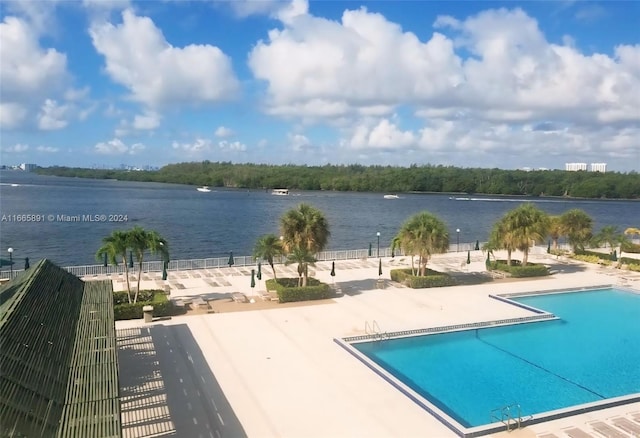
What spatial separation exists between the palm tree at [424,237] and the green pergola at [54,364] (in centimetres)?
1589

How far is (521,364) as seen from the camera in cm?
1684

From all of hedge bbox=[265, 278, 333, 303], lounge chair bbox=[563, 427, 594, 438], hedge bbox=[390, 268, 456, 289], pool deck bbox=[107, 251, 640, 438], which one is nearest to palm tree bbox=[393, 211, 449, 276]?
hedge bbox=[390, 268, 456, 289]

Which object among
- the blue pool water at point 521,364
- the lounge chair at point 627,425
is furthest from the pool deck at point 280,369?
the blue pool water at point 521,364

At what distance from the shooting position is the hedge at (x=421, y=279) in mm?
26062

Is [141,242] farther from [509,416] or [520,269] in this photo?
[520,269]

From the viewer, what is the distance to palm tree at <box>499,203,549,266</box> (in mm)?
28953

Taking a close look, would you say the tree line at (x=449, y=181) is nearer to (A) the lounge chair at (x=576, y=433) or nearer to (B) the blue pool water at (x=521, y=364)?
(B) the blue pool water at (x=521, y=364)

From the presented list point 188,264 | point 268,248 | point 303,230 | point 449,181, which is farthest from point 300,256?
point 449,181

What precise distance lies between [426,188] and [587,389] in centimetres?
13913

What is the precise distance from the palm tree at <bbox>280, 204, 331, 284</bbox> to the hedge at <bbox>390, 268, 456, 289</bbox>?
5575 millimetres

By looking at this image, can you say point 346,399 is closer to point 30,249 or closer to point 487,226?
point 30,249

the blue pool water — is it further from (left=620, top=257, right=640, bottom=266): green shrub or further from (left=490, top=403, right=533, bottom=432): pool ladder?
(left=620, top=257, right=640, bottom=266): green shrub

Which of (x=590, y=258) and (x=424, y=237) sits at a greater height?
(x=424, y=237)

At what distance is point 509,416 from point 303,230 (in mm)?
12785
